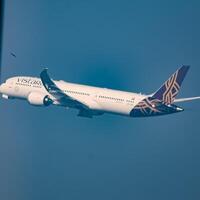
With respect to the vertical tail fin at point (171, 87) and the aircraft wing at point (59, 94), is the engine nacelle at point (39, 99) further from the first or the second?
the vertical tail fin at point (171, 87)

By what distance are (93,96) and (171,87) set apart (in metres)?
0.48

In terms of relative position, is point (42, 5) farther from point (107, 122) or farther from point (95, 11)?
point (107, 122)

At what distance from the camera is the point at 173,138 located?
2584mm

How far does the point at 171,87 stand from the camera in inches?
100

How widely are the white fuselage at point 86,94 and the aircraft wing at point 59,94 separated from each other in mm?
15

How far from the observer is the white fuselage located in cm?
263

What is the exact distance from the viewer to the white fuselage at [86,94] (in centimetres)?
263

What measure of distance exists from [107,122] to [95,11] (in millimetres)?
695

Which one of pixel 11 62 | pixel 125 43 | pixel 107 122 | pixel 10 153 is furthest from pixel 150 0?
pixel 10 153

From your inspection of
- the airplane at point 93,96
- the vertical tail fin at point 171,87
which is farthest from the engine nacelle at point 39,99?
the vertical tail fin at point 171,87

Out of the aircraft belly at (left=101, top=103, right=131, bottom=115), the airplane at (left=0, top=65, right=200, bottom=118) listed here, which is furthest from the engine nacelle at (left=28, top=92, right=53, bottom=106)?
the aircraft belly at (left=101, top=103, right=131, bottom=115)

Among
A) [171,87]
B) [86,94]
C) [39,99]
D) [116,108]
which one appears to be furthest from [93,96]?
[171,87]

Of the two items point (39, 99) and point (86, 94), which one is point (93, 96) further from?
point (39, 99)

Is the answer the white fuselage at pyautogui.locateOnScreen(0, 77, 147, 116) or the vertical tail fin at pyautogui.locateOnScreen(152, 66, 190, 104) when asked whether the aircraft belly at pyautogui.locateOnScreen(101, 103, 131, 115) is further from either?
the vertical tail fin at pyautogui.locateOnScreen(152, 66, 190, 104)
